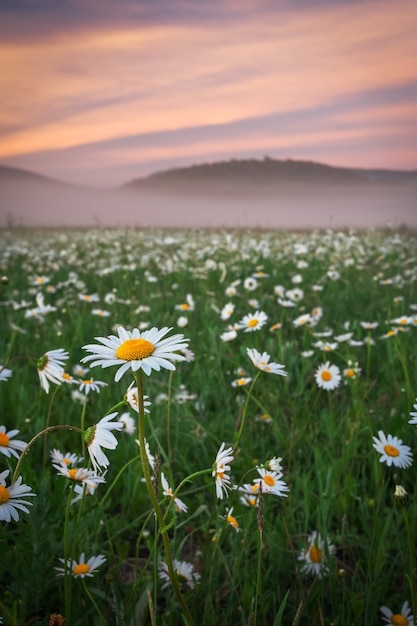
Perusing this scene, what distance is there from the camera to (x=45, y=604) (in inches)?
55.3

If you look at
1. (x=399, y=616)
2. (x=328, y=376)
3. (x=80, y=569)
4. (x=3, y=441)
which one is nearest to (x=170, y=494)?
(x=80, y=569)

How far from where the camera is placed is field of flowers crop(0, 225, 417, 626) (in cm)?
112

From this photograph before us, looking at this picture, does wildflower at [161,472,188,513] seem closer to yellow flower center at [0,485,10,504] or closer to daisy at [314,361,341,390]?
yellow flower center at [0,485,10,504]

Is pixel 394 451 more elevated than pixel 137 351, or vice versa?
pixel 137 351

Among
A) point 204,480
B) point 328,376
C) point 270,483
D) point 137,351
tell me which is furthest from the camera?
point 328,376

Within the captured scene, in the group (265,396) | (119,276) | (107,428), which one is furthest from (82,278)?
(107,428)

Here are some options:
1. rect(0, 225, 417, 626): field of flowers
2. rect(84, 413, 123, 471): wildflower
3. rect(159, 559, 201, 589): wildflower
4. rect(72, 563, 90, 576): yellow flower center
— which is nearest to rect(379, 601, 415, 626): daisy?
rect(0, 225, 417, 626): field of flowers

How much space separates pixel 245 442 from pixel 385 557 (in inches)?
29.8

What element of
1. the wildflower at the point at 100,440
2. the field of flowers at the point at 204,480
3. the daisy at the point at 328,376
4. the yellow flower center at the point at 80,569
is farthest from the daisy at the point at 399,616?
the daisy at the point at 328,376

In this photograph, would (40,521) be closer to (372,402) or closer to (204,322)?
(372,402)

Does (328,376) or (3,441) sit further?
(328,376)

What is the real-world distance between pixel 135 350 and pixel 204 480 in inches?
56.0

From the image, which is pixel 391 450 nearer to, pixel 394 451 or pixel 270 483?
pixel 394 451

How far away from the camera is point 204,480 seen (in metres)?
2.22
